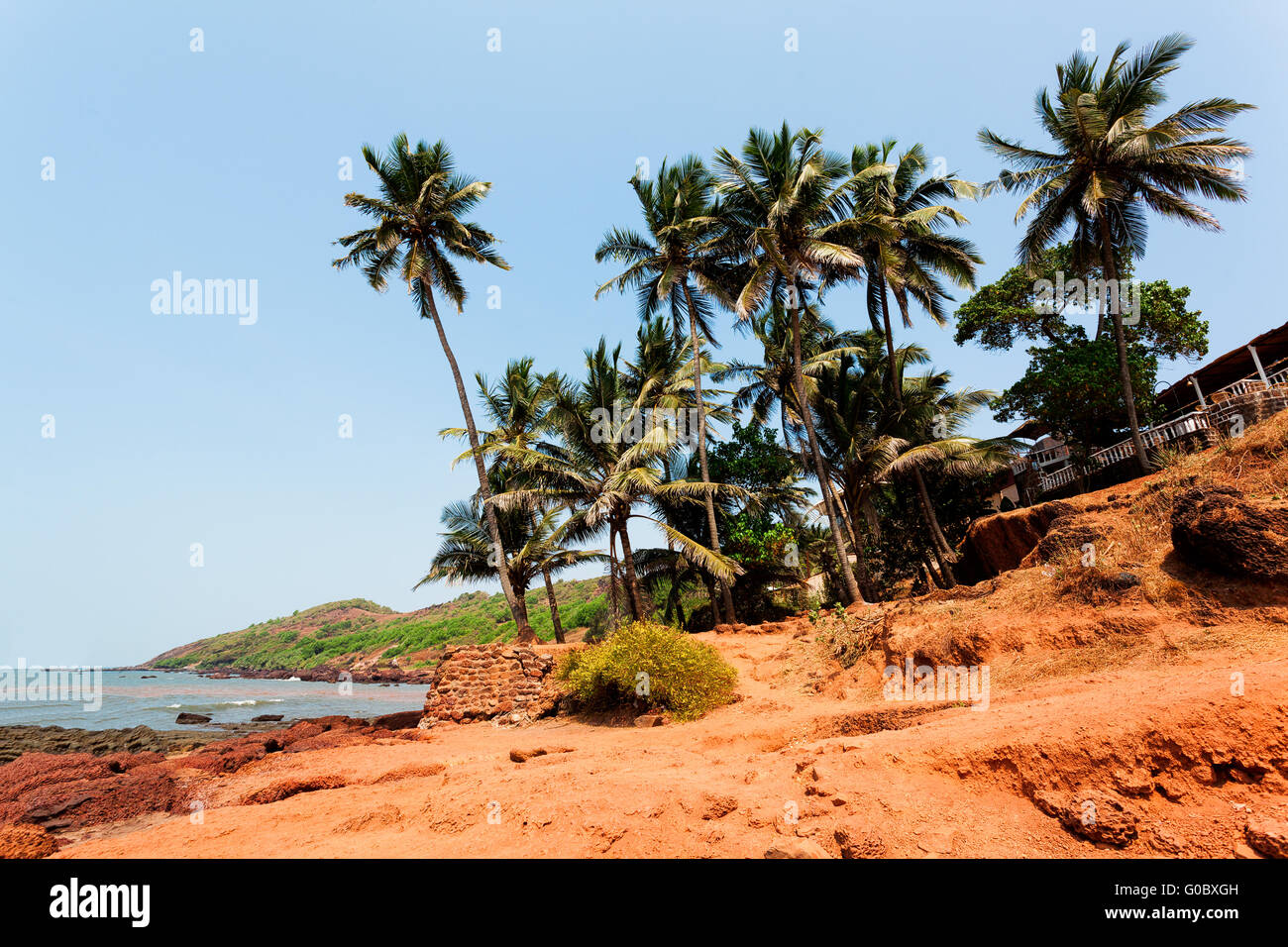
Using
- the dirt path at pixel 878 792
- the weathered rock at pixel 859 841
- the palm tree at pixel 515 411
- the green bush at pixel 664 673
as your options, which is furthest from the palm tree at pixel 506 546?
the weathered rock at pixel 859 841

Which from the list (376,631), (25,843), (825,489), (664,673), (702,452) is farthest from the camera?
(376,631)

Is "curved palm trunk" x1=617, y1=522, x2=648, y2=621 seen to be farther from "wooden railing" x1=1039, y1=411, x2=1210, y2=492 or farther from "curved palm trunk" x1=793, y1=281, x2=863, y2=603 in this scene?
"wooden railing" x1=1039, y1=411, x2=1210, y2=492

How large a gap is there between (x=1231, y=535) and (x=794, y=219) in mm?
14697

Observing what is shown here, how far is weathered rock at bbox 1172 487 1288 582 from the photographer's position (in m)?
7.42

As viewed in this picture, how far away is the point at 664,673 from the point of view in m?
12.2

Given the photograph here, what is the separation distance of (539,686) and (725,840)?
38.8ft

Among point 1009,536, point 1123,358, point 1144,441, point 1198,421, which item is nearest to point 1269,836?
point 1009,536

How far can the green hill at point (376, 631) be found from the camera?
5871cm

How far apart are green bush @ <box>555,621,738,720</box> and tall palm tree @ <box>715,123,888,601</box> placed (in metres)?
7.58

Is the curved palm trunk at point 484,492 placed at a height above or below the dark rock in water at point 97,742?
above

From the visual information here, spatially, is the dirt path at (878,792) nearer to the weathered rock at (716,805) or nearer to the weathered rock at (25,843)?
the weathered rock at (716,805)

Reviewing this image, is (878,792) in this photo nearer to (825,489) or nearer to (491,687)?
(491,687)

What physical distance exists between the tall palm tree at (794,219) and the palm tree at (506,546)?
34.2 feet

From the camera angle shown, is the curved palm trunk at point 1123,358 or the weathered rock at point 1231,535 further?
the curved palm trunk at point 1123,358
